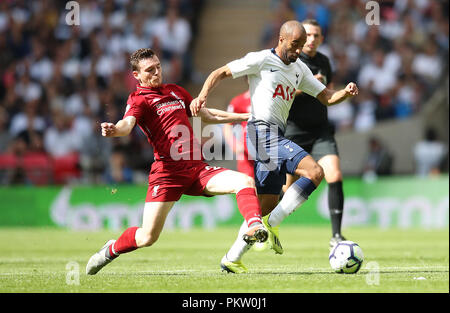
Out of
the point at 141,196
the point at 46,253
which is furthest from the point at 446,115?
the point at 46,253

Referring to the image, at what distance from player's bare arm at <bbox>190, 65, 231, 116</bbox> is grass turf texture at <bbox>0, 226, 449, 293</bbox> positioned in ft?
5.20

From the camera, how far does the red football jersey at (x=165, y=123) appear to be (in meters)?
7.66

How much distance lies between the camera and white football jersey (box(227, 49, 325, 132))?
795 centimetres

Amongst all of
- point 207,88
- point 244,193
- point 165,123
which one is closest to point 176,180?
point 165,123

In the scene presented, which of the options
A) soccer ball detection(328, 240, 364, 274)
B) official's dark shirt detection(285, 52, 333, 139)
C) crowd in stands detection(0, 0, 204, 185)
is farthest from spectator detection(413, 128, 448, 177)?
soccer ball detection(328, 240, 364, 274)

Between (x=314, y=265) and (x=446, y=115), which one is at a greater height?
(x=446, y=115)

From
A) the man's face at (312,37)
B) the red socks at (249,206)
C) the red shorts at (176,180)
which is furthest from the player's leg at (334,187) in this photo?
the red socks at (249,206)

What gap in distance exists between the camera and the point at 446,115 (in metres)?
18.8

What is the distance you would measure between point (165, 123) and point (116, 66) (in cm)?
1311

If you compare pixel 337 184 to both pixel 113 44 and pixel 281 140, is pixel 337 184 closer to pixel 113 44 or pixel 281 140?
pixel 281 140

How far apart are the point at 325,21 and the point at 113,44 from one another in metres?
5.55

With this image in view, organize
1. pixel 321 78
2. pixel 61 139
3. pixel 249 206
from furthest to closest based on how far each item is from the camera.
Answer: pixel 61 139
pixel 321 78
pixel 249 206

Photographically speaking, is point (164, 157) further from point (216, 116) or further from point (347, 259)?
point (347, 259)

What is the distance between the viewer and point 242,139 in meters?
11.2
